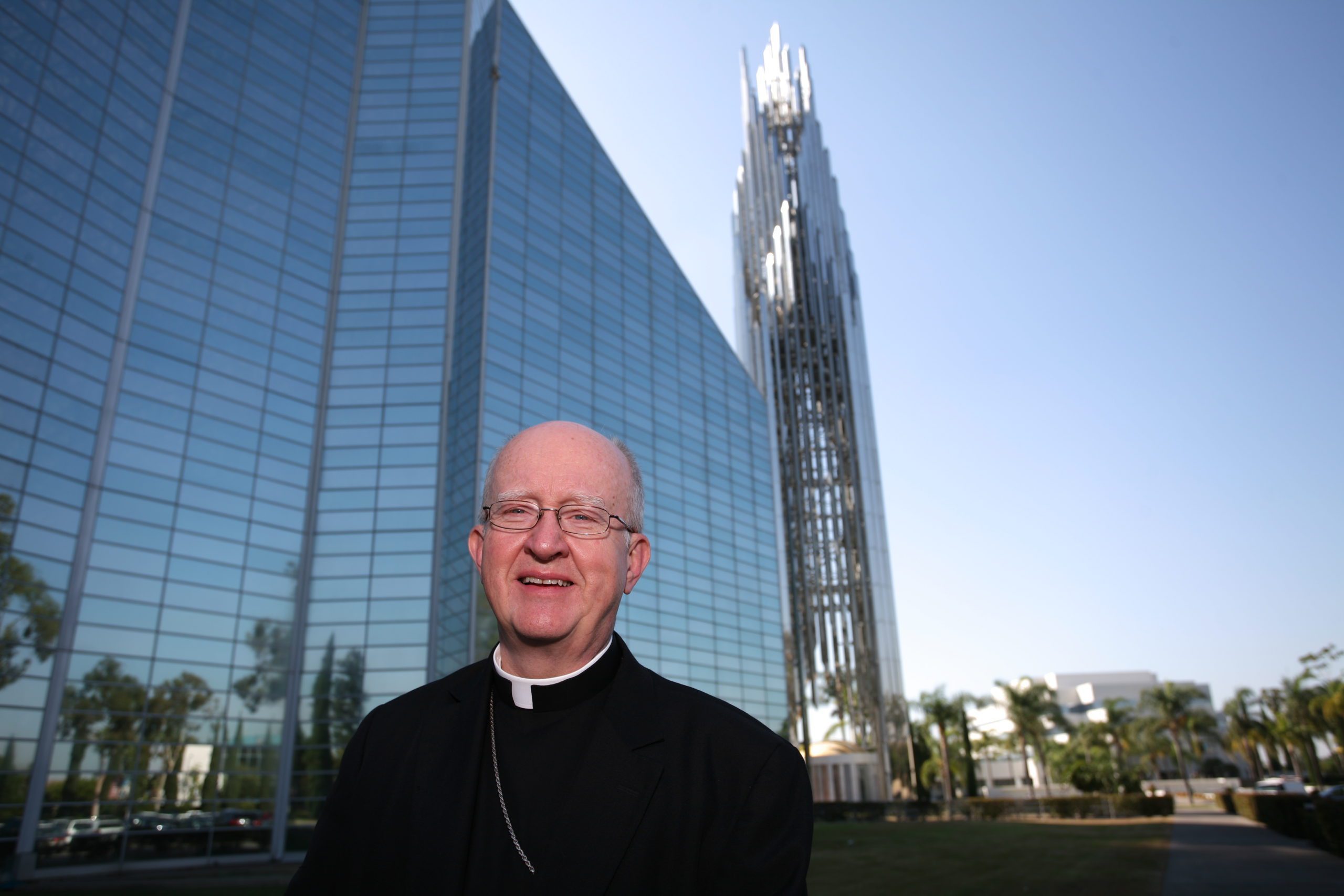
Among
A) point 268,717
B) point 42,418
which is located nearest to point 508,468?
point 42,418

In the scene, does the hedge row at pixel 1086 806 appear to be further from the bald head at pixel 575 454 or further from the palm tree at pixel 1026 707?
the bald head at pixel 575 454

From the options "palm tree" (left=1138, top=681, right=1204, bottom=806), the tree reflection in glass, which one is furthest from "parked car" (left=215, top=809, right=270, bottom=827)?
"palm tree" (left=1138, top=681, right=1204, bottom=806)

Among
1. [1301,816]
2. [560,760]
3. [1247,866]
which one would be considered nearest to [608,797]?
[560,760]

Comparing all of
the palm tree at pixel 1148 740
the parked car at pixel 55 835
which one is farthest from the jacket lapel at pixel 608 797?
the palm tree at pixel 1148 740

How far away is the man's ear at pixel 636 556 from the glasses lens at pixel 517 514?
332 millimetres

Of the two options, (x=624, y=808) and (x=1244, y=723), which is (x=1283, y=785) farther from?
(x=624, y=808)

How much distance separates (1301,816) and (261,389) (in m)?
37.9

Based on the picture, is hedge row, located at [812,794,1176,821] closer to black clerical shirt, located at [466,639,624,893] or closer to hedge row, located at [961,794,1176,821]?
hedge row, located at [961,794,1176,821]

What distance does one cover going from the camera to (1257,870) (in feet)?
51.6

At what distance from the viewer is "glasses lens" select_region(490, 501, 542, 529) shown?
2.19 metres

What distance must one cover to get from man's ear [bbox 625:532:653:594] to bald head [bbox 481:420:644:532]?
79 mm

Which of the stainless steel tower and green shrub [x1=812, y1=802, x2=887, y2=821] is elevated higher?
the stainless steel tower

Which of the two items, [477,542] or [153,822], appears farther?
[153,822]

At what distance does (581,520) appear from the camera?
2201 mm
